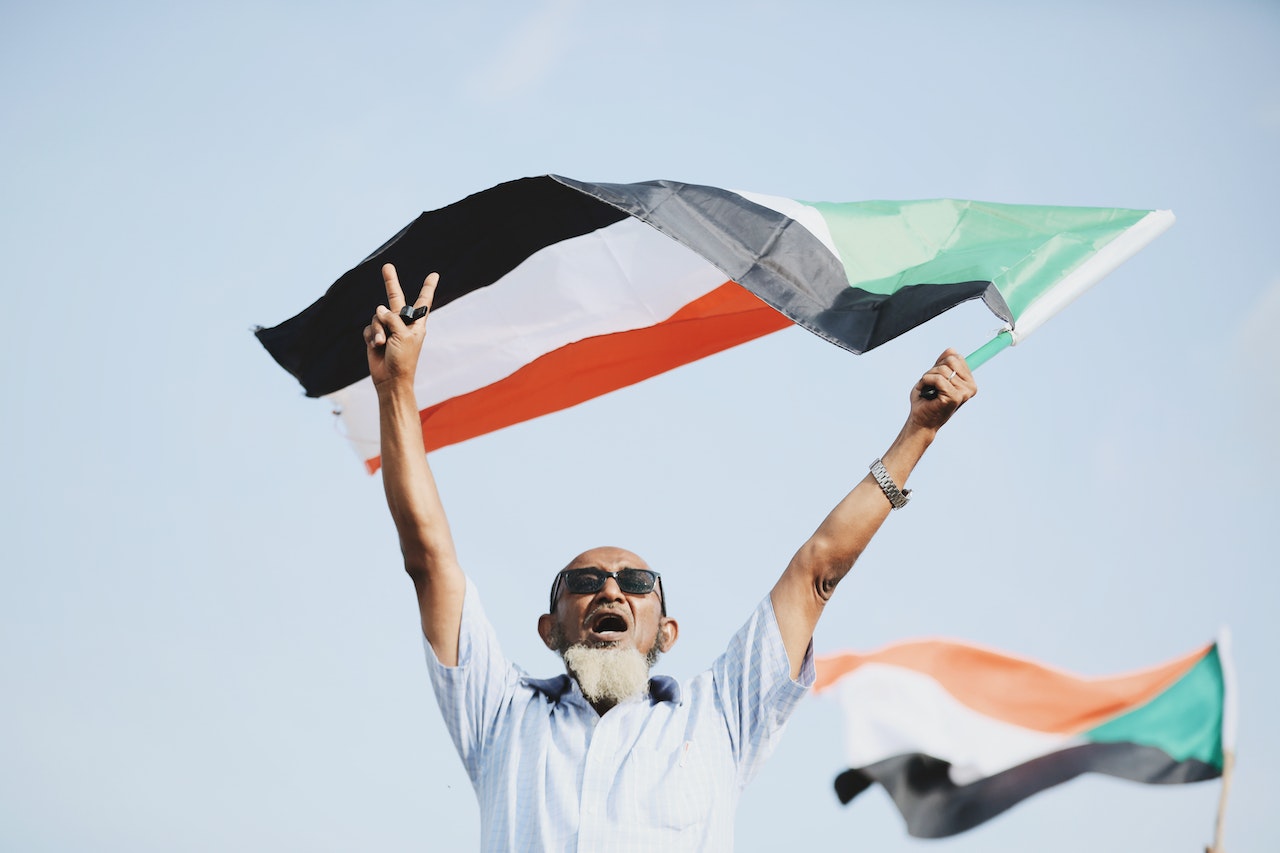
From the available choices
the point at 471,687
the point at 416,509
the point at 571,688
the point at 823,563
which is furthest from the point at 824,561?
the point at 416,509

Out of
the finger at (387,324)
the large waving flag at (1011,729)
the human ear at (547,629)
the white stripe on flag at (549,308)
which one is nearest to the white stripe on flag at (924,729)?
the large waving flag at (1011,729)

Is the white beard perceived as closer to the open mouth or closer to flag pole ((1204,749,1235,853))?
the open mouth

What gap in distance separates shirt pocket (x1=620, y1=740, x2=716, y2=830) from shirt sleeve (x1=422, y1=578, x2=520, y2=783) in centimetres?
60

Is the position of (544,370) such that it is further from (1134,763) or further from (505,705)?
(1134,763)

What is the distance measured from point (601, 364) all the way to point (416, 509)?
8.35ft

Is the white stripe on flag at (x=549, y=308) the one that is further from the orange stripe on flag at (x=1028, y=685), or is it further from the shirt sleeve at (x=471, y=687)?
the orange stripe on flag at (x=1028, y=685)

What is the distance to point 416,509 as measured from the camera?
4.80 meters

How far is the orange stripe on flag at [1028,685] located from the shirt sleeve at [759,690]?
210 inches

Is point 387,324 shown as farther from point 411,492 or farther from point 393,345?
point 411,492

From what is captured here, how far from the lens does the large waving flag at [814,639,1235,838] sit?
32.9ft

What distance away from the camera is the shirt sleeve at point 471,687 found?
489cm

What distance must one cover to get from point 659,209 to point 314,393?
2.15 m

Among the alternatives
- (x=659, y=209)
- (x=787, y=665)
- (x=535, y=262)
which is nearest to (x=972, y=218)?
(x=659, y=209)

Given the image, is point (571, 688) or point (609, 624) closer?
point (571, 688)
